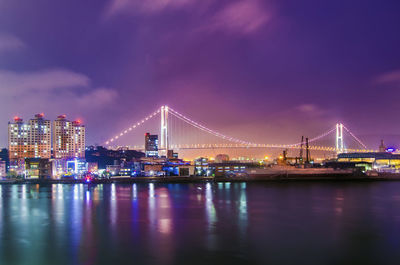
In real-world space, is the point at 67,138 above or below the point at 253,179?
above

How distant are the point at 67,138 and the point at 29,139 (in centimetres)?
771

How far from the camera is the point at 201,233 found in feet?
39.0

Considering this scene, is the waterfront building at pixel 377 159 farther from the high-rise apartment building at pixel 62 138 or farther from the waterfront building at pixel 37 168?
the high-rise apartment building at pixel 62 138

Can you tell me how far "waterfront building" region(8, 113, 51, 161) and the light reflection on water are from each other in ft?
182

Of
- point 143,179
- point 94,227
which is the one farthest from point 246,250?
point 143,179

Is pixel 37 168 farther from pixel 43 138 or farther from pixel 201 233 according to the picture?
pixel 201 233

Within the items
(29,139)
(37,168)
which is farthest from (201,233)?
(29,139)

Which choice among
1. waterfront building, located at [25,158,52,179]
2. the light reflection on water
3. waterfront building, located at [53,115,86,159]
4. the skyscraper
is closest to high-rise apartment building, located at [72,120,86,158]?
waterfront building, located at [53,115,86,159]

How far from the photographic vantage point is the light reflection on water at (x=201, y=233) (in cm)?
916

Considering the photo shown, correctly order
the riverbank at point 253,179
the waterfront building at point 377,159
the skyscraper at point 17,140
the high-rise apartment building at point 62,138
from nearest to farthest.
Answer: the riverbank at point 253,179 < the waterfront building at point 377,159 < the skyscraper at point 17,140 < the high-rise apartment building at point 62,138

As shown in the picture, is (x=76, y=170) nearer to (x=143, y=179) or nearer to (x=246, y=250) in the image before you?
(x=143, y=179)

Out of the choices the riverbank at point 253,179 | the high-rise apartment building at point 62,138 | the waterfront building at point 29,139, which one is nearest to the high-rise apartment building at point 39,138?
the waterfront building at point 29,139

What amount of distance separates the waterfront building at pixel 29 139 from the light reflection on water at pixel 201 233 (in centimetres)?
5537

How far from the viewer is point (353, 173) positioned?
4488cm
